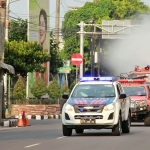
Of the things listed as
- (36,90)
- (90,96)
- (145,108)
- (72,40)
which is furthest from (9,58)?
(72,40)

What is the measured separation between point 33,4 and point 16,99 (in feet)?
22.1

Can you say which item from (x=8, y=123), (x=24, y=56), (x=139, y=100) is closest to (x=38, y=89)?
(x=24, y=56)

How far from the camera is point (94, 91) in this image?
2375cm

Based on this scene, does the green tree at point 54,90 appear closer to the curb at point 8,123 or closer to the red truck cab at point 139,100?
the curb at point 8,123

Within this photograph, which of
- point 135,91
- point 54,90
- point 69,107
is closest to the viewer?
point 69,107

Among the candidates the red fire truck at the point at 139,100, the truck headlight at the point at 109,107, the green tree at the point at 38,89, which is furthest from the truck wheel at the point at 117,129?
the green tree at the point at 38,89

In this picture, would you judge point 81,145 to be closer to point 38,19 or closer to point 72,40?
point 38,19

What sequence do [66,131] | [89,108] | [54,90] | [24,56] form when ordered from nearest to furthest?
[89,108]
[66,131]
[24,56]
[54,90]

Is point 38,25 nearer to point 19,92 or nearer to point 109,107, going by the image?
point 19,92

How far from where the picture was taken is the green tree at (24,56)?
126ft

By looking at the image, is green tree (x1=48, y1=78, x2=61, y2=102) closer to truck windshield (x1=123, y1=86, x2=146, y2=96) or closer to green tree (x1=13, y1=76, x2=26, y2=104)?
green tree (x1=13, y1=76, x2=26, y2=104)

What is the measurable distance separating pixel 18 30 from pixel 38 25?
3.01 metres

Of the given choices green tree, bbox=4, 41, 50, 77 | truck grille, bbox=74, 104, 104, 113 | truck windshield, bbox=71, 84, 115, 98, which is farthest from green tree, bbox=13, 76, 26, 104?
truck grille, bbox=74, 104, 104, 113

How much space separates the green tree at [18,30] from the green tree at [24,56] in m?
12.0
